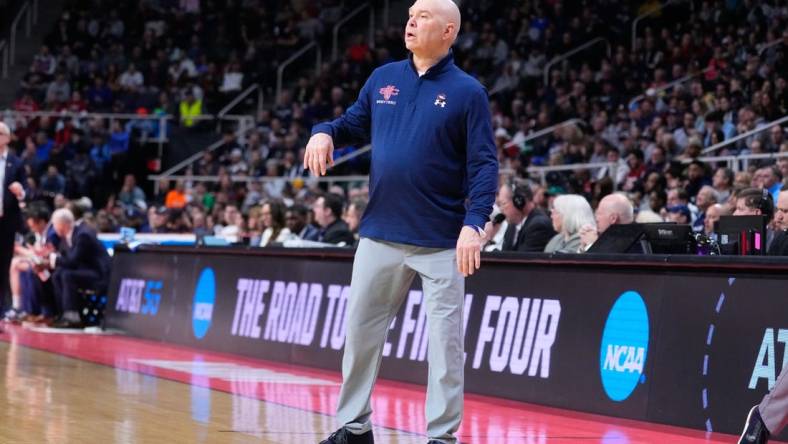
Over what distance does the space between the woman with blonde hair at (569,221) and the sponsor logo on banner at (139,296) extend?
216 inches

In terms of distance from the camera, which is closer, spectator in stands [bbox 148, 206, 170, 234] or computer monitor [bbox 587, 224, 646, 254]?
computer monitor [bbox 587, 224, 646, 254]

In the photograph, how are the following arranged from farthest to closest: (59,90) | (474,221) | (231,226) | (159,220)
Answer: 1. (59,90)
2. (159,220)
3. (231,226)
4. (474,221)

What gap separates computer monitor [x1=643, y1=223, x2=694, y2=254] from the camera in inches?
372

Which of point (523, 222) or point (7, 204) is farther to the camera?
point (7, 204)

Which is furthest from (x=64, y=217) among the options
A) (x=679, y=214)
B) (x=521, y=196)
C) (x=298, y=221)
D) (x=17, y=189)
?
(x=679, y=214)

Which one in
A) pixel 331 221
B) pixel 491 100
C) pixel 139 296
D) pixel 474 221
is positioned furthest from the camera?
pixel 491 100

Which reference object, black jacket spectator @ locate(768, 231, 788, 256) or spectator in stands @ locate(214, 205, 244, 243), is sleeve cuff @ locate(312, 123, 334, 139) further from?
spectator in stands @ locate(214, 205, 244, 243)

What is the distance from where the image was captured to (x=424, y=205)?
6.10 meters

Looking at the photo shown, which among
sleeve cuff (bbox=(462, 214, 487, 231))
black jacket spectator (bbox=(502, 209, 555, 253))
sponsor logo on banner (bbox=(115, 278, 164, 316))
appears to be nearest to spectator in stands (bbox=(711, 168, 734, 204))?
black jacket spectator (bbox=(502, 209, 555, 253))

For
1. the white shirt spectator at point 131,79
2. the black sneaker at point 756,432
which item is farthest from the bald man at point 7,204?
the white shirt spectator at point 131,79

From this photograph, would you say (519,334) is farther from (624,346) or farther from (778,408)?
(778,408)

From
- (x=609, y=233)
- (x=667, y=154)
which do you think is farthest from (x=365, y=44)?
(x=609, y=233)

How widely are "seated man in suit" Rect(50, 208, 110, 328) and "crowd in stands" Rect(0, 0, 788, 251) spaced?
164cm

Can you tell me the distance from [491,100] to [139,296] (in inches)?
387
